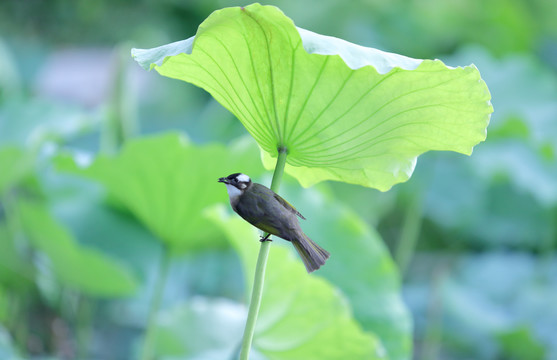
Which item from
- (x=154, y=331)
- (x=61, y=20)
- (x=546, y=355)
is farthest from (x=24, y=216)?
(x=61, y=20)

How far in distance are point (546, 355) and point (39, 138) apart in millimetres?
894

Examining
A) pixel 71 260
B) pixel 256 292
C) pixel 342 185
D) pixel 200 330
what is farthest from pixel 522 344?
pixel 256 292

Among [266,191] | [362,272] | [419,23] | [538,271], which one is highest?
[419,23]

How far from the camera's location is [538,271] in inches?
51.7

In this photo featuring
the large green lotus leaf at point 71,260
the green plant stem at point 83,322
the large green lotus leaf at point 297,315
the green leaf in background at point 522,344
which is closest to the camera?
the large green lotus leaf at point 297,315

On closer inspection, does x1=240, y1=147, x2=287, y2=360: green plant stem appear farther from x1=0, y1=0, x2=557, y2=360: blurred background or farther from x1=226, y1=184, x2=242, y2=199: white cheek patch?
x1=0, y1=0, x2=557, y2=360: blurred background

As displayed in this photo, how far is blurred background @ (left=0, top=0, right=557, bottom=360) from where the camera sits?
0.91 m

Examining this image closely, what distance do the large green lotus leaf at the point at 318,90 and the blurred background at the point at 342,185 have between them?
1.76 feet

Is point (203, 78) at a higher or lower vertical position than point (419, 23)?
lower

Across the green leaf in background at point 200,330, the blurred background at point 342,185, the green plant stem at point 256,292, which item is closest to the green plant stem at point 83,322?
the blurred background at point 342,185

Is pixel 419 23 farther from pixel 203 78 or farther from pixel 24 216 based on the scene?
pixel 203 78

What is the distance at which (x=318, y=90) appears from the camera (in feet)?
0.96

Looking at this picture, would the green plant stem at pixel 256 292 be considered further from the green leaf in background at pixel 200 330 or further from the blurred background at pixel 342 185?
the blurred background at pixel 342 185

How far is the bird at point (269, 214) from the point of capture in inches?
9.8
